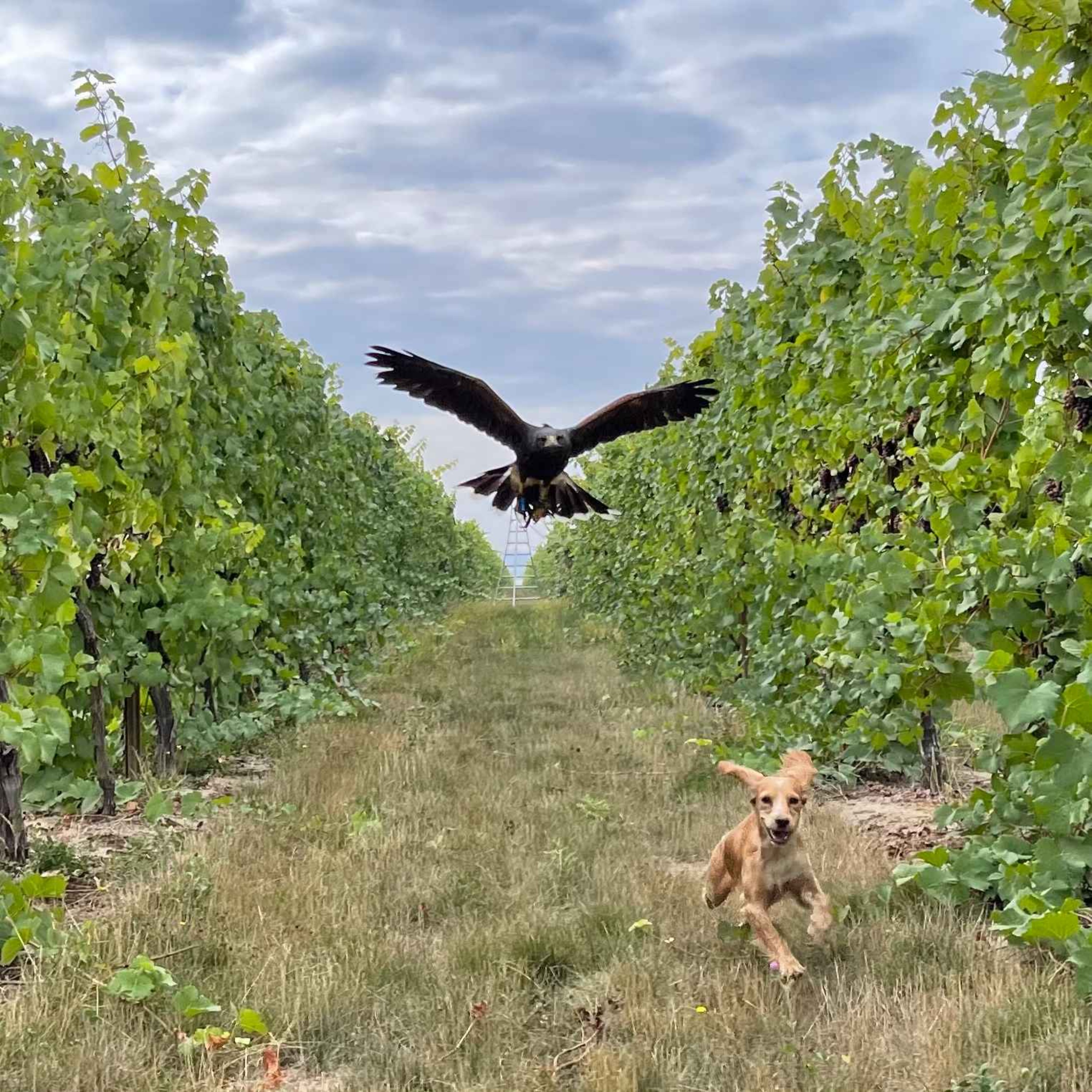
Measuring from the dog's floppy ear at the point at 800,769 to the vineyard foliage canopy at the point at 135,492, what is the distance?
2.48 metres

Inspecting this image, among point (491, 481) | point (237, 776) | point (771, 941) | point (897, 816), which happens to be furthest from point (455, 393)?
point (771, 941)

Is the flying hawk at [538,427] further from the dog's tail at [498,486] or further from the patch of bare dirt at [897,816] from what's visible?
the patch of bare dirt at [897,816]

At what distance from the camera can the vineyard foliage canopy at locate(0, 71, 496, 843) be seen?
377 centimetres

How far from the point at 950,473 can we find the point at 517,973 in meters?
2.41

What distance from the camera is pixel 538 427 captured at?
33.3 ft

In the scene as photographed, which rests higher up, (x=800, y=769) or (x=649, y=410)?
(x=649, y=410)

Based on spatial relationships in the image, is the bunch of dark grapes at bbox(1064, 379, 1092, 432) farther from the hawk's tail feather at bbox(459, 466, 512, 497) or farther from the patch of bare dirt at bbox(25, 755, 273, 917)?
the hawk's tail feather at bbox(459, 466, 512, 497)

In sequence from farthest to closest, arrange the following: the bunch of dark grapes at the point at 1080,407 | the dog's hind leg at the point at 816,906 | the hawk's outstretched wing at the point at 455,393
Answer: the hawk's outstretched wing at the point at 455,393, the bunch of dark grapes at the point at 1080,407, the dog's hind leg at the point at 816,906

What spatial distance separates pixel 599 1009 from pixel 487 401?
712cm

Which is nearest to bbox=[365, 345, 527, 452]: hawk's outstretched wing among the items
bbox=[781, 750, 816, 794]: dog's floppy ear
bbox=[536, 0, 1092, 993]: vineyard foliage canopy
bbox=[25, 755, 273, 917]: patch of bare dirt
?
bbox=[536, 0, 1092, 993]: vineyard foliage canopy

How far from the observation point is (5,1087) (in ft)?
8.51

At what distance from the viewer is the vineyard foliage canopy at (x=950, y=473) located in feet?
10.2

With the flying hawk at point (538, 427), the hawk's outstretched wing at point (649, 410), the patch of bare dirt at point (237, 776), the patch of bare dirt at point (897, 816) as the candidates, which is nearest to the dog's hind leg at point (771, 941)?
the patch of bare dirt at point (897, 816)

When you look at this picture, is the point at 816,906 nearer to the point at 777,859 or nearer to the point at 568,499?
the point at 777,859
